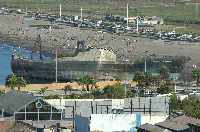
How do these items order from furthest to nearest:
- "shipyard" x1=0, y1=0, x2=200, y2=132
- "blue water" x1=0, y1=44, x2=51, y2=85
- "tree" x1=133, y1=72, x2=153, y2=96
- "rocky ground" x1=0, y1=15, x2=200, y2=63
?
"rocky ground" x1=0, y1=15, x2=200, y2=63 < "blue water" x1=0, y1=44, x2=51, y2=85 < "tree" x1=133, y1=72, x2=153, y2=96 < "shipyard" x1=0, y1=0, x2=200, y2=132

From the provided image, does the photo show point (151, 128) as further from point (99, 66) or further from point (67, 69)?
point (99, 66)

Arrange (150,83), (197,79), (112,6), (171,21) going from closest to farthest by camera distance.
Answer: (150,83), (197,79), (171,21), (112,6)

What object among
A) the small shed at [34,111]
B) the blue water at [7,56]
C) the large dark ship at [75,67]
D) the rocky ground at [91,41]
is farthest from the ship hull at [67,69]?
the small shed at [34,111]

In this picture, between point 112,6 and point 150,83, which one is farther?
point 112,6

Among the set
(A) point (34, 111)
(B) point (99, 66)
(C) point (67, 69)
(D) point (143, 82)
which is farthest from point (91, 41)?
(A) point (34, 111)

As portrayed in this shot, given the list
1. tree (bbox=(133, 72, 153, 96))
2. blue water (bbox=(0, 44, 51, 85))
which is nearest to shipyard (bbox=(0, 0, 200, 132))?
tree (bbox=(133, 72, 153, 96))

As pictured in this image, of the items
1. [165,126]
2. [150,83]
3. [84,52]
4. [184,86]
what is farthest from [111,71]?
[165,126]

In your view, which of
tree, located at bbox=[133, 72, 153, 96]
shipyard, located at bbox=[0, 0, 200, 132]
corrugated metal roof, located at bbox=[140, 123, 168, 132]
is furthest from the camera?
tree, located at bbox=[133, 72, 153, 96]

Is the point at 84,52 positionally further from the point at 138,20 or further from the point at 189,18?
the point at 189,18

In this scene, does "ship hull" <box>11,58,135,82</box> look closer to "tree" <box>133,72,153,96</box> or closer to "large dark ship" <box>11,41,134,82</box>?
"large dark ship" <box>11,41,134,82</box>
